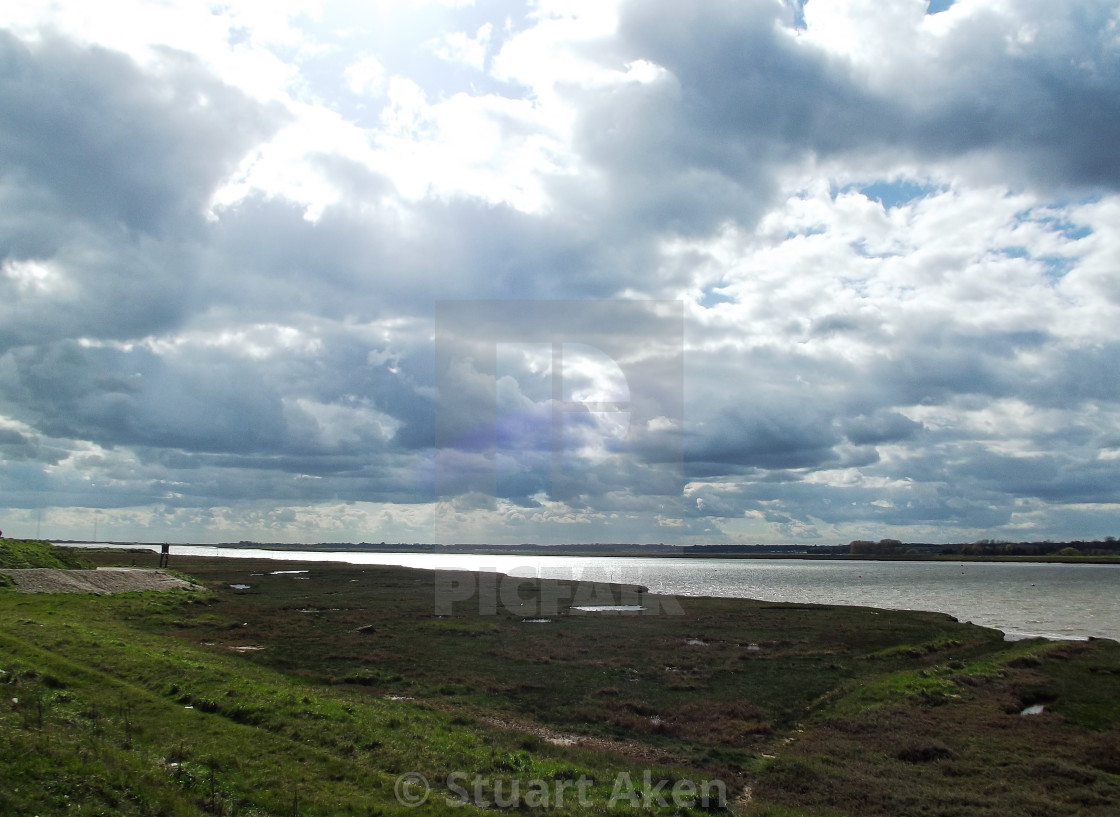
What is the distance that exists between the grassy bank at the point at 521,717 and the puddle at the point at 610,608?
946 inches

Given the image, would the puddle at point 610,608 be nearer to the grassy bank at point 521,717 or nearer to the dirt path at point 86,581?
the grassy bank at point 521,717

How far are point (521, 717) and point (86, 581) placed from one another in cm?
5026

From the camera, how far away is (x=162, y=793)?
44.9 ft

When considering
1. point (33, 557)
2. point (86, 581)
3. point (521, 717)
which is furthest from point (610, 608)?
point (33, 557)

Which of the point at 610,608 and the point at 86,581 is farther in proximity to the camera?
the point at 610,608

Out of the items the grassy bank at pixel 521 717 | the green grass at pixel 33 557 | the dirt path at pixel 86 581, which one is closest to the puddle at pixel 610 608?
the grassy bank at pixel 521 717

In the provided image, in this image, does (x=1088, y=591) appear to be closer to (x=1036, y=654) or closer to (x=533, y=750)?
(x=1036, y=654)

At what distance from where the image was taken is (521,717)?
92.0 ft

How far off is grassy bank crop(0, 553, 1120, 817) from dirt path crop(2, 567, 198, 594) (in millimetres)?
6479

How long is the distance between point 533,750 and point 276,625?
3684 centimetres

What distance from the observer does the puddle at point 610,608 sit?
74438 mm

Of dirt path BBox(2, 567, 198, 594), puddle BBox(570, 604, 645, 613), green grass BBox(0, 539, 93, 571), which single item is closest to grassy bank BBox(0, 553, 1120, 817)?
dirt path BBox(2, 567, 198, 594)

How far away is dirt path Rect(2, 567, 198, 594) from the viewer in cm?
5147

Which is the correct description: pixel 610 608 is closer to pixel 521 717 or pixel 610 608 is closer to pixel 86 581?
pixel 521 717
